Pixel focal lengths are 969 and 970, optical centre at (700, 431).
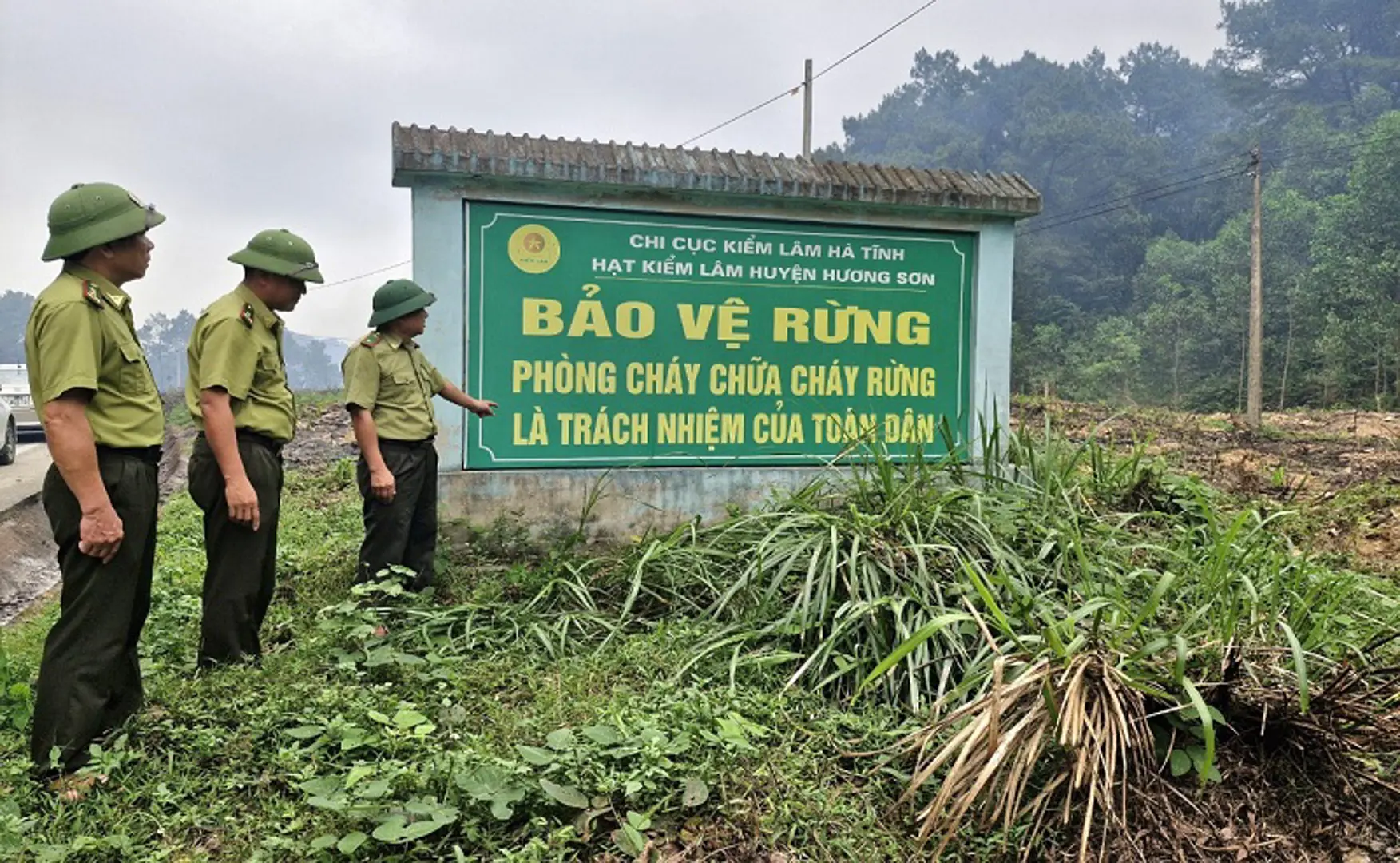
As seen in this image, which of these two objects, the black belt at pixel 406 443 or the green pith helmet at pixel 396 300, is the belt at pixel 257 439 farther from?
the green pith helmet at pixel 396 300

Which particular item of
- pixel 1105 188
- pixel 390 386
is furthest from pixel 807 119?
pixel 1105 188

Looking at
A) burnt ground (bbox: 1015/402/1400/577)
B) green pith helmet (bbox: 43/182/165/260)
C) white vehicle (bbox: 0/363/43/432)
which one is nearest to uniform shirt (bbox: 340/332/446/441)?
green pith helmet (bbox: 43/182/165/260)

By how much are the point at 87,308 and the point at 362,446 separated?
50.4 inches

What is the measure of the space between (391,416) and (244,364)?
81cm

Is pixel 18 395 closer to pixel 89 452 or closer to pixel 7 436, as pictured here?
pixel 7 436

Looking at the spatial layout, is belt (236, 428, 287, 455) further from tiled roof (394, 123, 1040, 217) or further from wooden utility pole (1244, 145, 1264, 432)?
wooden utility pole (1244, 145, 1264, 432)

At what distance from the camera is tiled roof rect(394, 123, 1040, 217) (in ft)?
14.3

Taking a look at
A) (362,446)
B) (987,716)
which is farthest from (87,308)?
(987,716)

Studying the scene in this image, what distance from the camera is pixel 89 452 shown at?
8.14 feet

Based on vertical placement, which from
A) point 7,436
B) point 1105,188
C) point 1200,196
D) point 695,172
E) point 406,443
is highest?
point 1105,188

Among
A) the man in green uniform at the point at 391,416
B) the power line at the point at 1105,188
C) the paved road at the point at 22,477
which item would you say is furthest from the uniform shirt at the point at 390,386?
the power line at the point at 1105,188

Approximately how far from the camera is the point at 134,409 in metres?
2.66

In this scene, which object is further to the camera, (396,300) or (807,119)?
(807,119)

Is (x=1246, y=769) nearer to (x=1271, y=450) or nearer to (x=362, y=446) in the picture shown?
(x=362, y=446)
